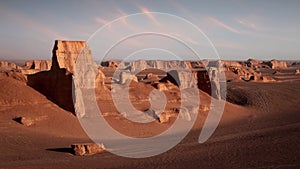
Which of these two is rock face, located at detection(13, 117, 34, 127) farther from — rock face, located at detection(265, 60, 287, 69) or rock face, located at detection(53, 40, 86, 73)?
rock face, located at detection(265, 60, 287, 69)

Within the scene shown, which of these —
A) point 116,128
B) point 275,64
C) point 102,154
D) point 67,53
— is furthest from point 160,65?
point 102,154

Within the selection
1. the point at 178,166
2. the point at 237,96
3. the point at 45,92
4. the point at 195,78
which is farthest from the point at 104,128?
the point at 237,96

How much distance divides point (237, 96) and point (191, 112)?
17.8m

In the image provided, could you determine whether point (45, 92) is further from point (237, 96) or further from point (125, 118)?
point (237, 96)

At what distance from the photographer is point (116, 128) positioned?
29.8 m

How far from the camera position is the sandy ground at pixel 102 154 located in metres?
18.2

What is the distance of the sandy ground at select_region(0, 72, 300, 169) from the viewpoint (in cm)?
1819

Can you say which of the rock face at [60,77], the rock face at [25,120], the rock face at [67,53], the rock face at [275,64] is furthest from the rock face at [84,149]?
the rock face at [275,64]

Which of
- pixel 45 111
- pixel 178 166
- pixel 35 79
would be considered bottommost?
pixel 178 166

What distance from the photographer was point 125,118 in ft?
105

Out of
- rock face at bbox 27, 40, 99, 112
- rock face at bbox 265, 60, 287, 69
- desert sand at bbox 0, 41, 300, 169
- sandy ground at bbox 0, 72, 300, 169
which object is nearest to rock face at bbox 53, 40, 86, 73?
rock face at bbox 27, 40, 99, 112

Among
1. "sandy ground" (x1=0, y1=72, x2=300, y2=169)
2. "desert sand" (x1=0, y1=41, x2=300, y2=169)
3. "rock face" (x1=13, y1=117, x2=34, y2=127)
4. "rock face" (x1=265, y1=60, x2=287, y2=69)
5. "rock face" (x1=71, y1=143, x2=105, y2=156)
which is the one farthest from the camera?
"rock face" (x1=265, y1=60, x2=287, y2=69)

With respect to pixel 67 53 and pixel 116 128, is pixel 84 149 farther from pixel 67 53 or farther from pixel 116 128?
pixel 67 53

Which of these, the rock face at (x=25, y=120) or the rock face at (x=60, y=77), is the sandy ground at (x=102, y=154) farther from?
the rock face at (x=60, y=77)
